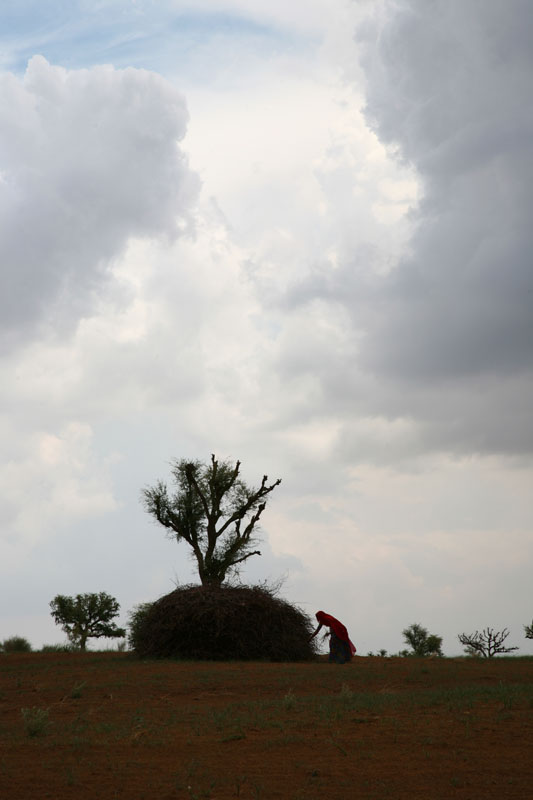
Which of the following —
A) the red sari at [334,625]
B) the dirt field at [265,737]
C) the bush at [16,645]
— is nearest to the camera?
the dirt field at [265,737]

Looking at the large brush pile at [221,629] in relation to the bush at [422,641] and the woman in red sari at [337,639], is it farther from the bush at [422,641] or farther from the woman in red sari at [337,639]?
the bush at [422,641]

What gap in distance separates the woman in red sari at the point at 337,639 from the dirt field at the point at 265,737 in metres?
3.92

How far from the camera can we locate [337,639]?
2342 cm

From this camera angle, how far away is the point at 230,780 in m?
8.88

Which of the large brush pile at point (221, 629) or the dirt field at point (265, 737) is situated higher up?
the large brush pile at point (221, 629)

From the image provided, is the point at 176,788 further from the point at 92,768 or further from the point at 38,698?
the point at 38,698

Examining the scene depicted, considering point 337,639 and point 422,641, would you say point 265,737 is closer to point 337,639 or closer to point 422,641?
point 337,639

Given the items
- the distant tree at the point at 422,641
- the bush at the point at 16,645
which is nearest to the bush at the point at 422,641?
the distant tree at the point at 422,641

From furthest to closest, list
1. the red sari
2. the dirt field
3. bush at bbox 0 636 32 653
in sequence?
bush at bbox 0 636 32 653
the red sari
the dirt field

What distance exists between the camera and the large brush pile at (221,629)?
2367 cm

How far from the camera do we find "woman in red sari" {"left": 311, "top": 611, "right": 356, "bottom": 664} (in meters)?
23.0

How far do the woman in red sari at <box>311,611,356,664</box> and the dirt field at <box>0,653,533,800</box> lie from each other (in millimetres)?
3916

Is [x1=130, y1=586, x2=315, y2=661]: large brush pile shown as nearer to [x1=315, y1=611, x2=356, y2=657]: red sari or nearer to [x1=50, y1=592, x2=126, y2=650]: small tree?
[x1=315, y1=611, x2=356, y2=657]: red sari

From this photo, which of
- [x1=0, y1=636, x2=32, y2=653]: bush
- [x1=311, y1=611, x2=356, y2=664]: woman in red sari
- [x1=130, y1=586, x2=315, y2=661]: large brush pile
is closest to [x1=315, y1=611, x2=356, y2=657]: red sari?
[x1=311, y1=611, x2=356, y2=664]: woman in red sari
